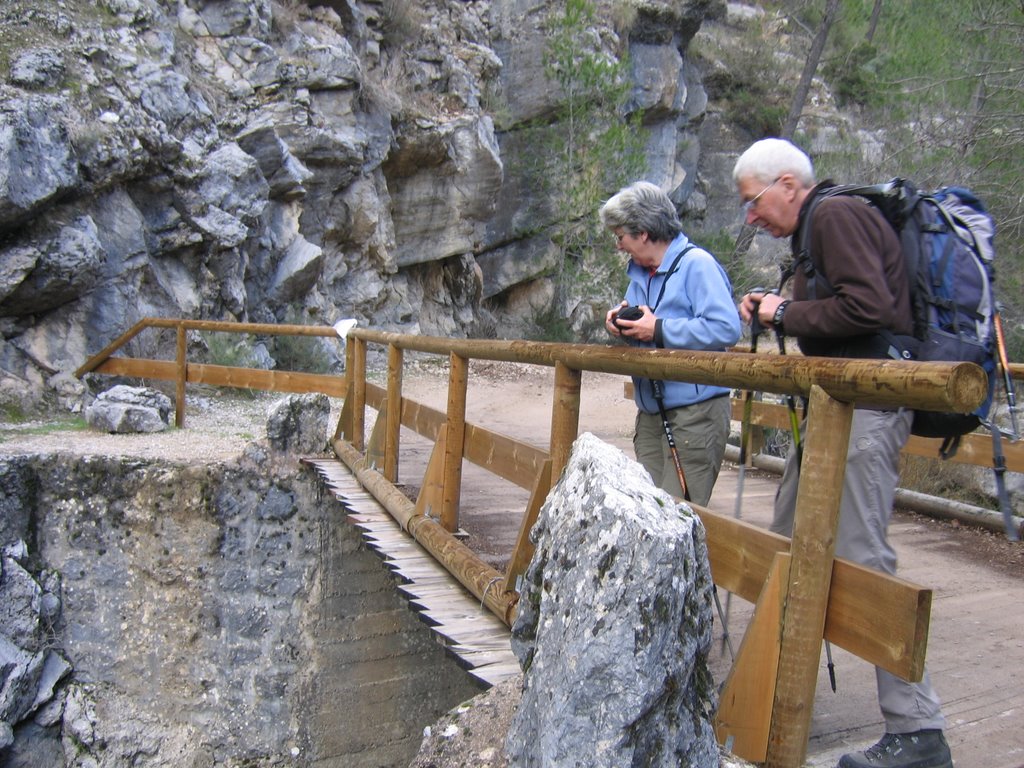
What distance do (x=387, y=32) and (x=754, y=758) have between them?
17717 mm

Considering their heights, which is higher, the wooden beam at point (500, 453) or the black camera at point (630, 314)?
the black camera at point (630, 314)

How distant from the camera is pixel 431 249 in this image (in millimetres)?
18219

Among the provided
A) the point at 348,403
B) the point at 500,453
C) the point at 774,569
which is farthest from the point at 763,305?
the point at 348,403

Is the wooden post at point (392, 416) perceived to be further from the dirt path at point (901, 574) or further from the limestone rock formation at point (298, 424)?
the limestone rock formation at point (298, 424)

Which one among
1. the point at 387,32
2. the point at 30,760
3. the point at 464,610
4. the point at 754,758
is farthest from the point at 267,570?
the point at 387,32

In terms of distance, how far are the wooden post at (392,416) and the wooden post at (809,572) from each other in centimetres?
344

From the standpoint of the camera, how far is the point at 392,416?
5.07 meters

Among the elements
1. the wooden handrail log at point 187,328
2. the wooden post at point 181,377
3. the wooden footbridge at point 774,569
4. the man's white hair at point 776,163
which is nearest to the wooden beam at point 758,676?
the wooden footbridge at point 774,569

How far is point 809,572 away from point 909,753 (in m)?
0.68

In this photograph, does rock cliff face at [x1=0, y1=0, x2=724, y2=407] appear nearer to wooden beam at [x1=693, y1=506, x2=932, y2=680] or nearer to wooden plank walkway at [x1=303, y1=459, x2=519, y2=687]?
wooden plank walkway at [x1=303, y1=459, x2=519, y2=687]

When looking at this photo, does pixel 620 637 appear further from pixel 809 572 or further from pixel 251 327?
pixel 251 327

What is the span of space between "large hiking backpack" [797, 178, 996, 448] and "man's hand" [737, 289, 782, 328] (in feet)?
0.96

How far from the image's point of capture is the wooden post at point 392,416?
16.4 feet

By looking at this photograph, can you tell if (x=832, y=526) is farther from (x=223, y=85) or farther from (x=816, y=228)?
(x=223, y=85)
